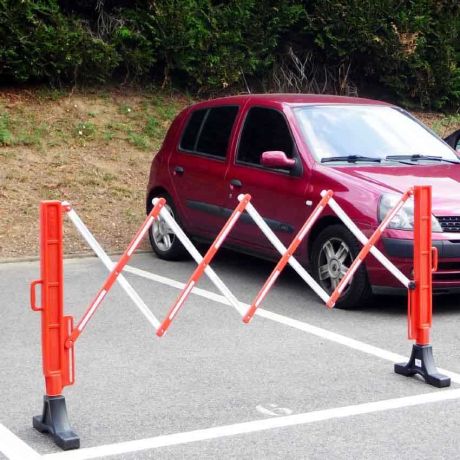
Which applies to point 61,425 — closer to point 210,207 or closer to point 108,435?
point 108,435

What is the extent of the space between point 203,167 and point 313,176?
5.62 feet

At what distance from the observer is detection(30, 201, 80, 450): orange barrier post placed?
5.24 metres

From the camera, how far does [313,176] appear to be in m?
9.05

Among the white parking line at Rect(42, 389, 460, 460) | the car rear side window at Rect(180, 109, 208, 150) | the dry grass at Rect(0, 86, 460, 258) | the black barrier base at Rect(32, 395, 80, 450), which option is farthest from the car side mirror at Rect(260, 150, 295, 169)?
the black barrier base at Rect(32, 395, 80, 450)

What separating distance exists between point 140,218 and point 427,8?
7.88 meters

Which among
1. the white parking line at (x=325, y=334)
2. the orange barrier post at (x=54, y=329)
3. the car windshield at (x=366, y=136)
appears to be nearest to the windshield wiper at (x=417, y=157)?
the car windshield at (x=366, y=136)

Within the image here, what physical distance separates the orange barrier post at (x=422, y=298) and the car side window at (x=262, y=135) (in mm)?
3220

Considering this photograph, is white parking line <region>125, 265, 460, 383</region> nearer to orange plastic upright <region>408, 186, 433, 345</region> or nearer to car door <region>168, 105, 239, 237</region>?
orange plastic upright <region>408, 186, 433, 345</region>

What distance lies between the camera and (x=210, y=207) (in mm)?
10281

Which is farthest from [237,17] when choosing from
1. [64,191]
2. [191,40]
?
[64,191]

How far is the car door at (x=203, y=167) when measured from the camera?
10211 mm

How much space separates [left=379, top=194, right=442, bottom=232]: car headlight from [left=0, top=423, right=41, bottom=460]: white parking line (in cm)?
393

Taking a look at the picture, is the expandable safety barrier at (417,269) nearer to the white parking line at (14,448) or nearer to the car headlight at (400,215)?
the white parking line at (14,448)

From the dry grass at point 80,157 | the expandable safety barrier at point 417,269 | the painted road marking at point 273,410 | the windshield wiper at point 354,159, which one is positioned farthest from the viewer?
the dry grass at point 80,157
